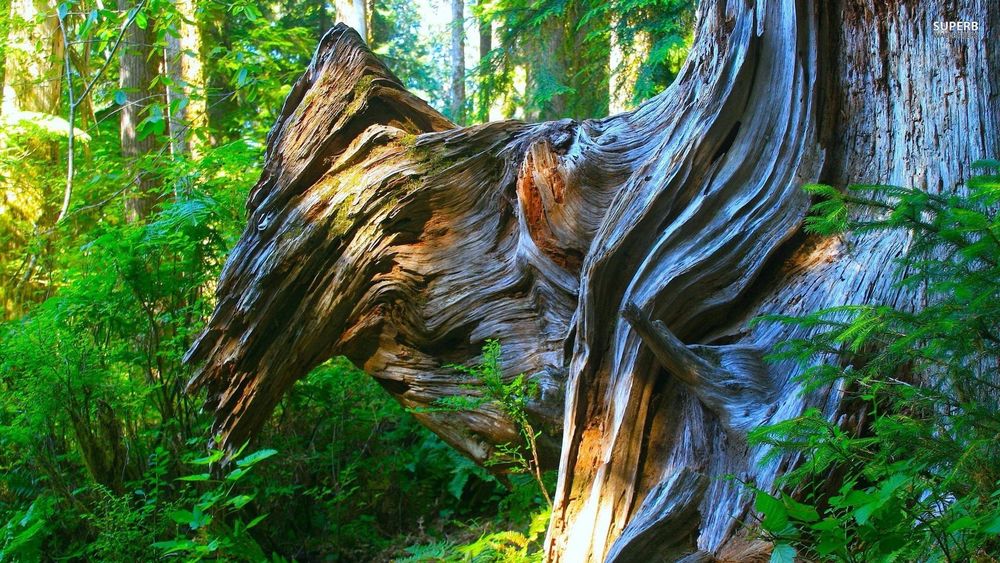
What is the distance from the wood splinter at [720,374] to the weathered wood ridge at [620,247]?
0.01 m

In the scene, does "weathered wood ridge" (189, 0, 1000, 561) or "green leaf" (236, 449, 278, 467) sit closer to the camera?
"weathered wood ridge" (189, 0, 1000, 561)

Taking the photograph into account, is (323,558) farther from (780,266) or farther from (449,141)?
(780,266)

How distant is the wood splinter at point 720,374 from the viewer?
3523 millimetres

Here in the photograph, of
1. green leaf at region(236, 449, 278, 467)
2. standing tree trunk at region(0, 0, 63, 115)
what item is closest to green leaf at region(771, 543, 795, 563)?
green leaf at region(236, 449, 278, 467)

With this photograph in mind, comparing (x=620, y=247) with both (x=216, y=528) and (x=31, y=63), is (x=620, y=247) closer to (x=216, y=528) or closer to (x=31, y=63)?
(x=216, y=528)

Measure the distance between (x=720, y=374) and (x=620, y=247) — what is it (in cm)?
102

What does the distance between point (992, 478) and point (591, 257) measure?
96.9 inches

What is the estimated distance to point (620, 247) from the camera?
4297 mm

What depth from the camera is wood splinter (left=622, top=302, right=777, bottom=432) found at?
3.52 m

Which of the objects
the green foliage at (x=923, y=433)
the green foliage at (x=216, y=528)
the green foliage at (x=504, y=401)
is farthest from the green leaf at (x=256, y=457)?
the green foliage at (x=923, y=433)

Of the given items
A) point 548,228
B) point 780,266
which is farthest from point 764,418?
point 548,228

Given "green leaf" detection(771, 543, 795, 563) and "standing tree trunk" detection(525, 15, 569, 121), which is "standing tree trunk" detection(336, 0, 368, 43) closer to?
"standing tree trunk" detection(525, 15, 569, 121)

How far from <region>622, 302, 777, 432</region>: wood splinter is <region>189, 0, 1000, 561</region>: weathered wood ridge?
0.04 feet

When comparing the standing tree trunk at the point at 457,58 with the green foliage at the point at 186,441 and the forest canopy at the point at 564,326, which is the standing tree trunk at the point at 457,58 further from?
the green foliage at the point at 186,441
